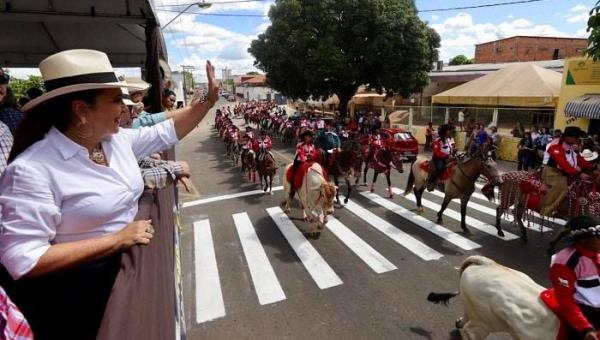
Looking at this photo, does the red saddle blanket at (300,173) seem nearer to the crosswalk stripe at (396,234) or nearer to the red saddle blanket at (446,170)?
the crosswalk stripe at (396,234)

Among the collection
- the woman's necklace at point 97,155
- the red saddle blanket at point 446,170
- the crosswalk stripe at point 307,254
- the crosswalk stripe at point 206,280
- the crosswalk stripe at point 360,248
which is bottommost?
the crosswalk stripe at point 206,280

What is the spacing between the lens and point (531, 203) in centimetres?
798

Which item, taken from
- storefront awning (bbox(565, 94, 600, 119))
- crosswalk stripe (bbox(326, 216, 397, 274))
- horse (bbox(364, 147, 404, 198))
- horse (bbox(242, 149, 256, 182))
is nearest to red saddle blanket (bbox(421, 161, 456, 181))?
horse (bbox(364, 147, 404, 198))

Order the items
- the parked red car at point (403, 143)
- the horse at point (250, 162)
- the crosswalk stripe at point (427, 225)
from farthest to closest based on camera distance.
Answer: the parked red car at point (403, 143) < the horse at point (250, 162) < the crosswalk stripe at point (427, 225)

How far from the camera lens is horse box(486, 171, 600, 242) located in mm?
7113

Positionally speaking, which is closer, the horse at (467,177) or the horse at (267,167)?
the horse at (467,177)

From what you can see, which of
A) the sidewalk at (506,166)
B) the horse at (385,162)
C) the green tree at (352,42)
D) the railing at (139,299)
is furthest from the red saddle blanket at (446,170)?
the green tree at (352,42)

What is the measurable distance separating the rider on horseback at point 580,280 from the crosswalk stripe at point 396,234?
4.05m

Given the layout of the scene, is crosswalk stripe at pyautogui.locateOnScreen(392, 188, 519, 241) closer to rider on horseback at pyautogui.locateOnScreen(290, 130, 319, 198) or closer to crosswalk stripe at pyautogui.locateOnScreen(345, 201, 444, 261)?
crosswalk stripe at pyautogui.locateOnScreen(345, 201, 444, 261)

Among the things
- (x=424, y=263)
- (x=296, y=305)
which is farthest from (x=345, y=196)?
(x=296, y=305)

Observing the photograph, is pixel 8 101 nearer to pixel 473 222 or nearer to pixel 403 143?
pixel 473 222

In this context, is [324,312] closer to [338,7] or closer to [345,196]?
[345,196]

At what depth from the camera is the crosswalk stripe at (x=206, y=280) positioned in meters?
5.81

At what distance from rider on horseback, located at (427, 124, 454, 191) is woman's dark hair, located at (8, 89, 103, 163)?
9.42m
